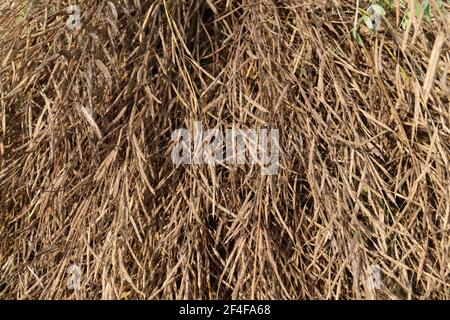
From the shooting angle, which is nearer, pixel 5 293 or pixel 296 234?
pixel 296 234

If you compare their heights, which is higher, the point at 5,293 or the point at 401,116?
the point at 401,116

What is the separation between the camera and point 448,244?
104cm

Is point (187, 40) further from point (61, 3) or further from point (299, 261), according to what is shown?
point (299, 261)

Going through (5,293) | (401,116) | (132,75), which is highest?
(132,75)

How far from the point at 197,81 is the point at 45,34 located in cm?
31

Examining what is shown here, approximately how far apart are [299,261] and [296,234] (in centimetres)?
5

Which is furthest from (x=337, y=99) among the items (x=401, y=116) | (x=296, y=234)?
(x=296, y=234)

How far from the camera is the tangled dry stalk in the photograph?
3.40 ft

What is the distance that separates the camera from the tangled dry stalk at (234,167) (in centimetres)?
104

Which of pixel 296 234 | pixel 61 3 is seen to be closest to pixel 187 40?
pixel 61 3

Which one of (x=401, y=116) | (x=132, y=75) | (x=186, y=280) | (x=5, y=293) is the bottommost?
(x=5, y=293)

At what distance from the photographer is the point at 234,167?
1065 mm

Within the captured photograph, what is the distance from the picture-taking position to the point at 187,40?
115 cm
